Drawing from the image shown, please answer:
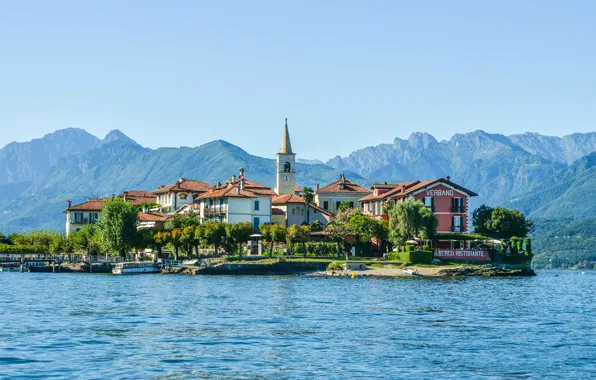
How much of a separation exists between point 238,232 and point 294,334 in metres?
73.7

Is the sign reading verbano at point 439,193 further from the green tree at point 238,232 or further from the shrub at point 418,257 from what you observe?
the green tree at point 238,232

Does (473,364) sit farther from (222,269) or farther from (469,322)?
(222,269)

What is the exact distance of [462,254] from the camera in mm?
113125

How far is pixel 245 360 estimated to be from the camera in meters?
38.5

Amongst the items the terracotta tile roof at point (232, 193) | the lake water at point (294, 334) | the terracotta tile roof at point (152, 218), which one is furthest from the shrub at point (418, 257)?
the terracotta tile roof at point (152, 218)

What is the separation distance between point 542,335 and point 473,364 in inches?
449

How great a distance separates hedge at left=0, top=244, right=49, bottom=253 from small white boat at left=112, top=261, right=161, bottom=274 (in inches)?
1187

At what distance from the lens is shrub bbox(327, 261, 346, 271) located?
107 metres

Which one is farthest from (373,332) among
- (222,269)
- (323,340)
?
(222,269)

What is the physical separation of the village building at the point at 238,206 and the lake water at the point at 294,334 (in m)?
55.2

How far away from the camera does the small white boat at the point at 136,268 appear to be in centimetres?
11488

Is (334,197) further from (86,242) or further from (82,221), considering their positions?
(82,221)

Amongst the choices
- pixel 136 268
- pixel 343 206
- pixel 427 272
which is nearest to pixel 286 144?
pixel 343 206

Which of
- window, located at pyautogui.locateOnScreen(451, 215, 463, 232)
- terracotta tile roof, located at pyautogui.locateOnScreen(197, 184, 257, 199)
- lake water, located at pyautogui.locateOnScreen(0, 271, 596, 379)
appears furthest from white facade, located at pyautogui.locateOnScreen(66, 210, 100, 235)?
lake water, located at pyautogui.locateOnScreen(0, 271, 596, 379)
